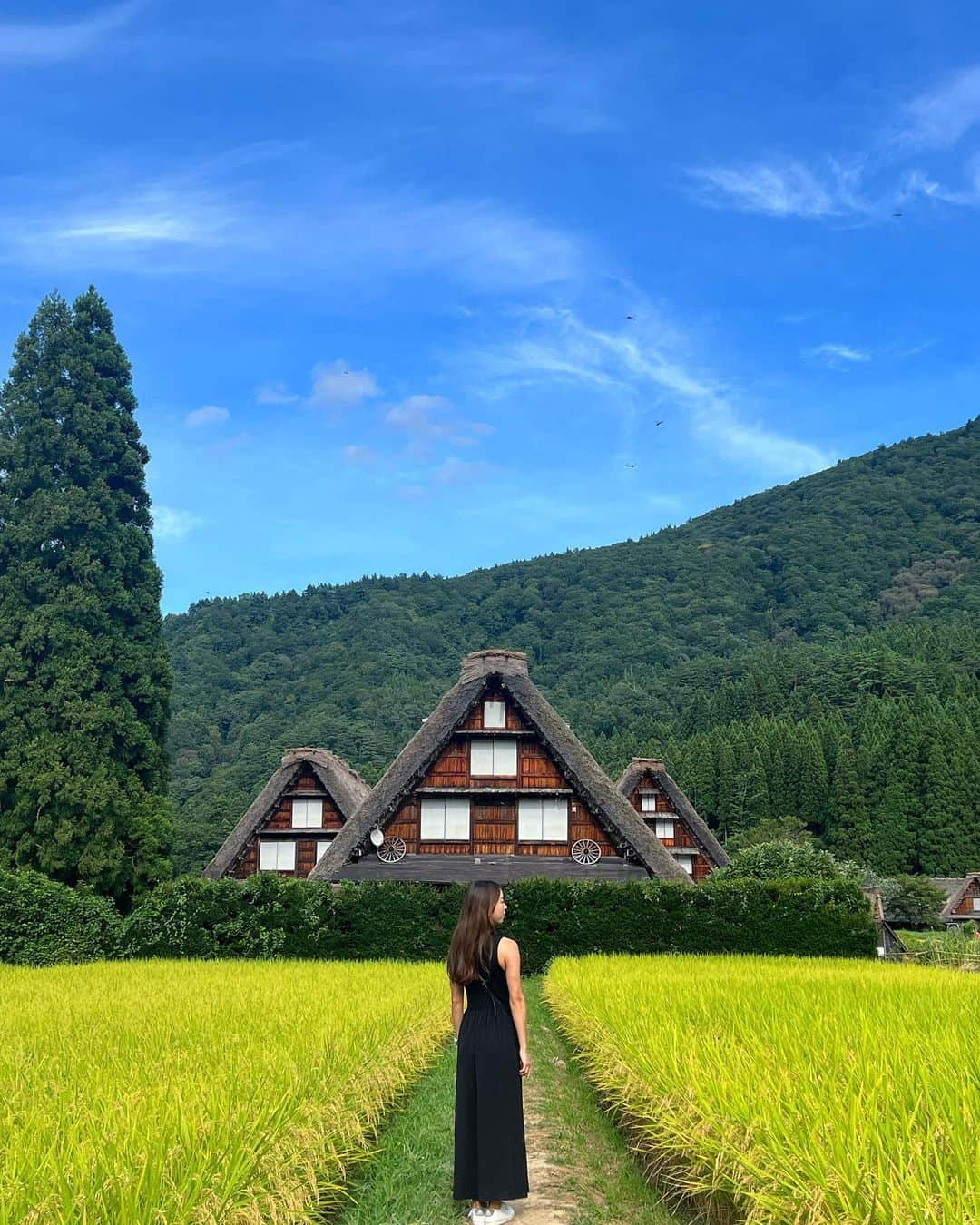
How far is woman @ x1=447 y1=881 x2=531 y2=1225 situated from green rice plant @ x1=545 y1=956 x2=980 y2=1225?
32.8 inches

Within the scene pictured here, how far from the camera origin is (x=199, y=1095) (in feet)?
17.7

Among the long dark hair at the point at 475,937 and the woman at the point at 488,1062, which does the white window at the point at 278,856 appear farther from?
the long dark hair at the point at 475,937

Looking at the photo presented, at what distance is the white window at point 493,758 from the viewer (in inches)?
1025

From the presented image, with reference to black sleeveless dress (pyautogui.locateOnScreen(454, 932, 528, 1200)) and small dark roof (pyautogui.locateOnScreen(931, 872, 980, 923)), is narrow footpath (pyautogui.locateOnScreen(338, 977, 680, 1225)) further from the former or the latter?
small dark roof (pyautogui.locateOnScreen(931, 872, 980, 923))

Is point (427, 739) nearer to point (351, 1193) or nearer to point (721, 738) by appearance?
point (351, 1193)

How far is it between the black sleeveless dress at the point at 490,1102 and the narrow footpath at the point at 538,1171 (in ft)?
0.79

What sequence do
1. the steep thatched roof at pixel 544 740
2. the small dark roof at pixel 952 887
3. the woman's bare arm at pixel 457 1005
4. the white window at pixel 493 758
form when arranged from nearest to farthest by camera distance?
the woman's bare arm at pixel 457 1005, the steep thatched roof at pixel 544 740, the white window at pixel 493 758, the small dark roof at pixel 952 887

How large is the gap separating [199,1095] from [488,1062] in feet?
5.32

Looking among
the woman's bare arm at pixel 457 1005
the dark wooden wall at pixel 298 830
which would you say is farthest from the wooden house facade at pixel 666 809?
the woman's bare arm at pixel 457 1005

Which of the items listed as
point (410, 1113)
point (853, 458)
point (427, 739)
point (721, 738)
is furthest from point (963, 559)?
point (410, 1113)

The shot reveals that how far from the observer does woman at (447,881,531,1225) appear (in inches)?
228

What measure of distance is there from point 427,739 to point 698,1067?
20204mm

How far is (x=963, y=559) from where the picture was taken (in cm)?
11512

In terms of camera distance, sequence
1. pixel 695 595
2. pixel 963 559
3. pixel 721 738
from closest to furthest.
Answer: pixel 721 738 → pixel 695 595 → pixel 963 559
